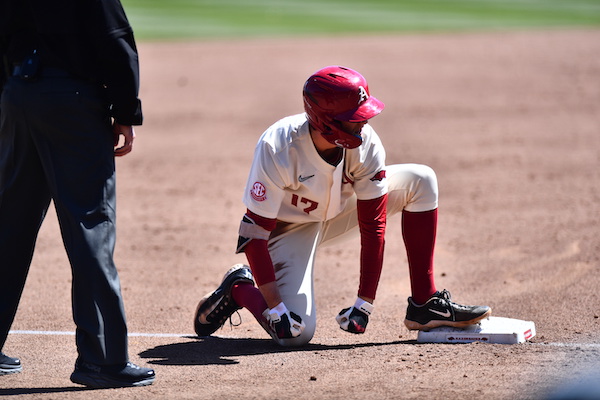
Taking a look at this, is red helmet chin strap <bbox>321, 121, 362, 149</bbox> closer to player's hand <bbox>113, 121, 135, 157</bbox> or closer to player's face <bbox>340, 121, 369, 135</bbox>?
player's face <bbox>340, 121, 369, 135</bbox>

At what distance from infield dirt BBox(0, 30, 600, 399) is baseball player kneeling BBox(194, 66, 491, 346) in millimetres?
184

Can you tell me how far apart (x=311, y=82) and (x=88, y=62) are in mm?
1182

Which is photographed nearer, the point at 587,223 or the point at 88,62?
the point at 88,62

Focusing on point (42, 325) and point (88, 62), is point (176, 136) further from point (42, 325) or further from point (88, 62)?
point (88, 62)

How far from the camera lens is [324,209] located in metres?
4.92

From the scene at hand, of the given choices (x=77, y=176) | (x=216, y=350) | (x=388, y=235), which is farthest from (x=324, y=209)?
(x=388, y=235)

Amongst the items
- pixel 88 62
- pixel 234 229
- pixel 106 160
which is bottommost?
pixel 234 229

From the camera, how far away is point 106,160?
3.81 meters

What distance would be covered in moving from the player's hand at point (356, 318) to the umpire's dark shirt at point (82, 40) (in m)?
1.45

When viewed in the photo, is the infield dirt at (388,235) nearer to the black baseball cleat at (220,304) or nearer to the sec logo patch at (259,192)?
the black baseball cleat at (220,304)

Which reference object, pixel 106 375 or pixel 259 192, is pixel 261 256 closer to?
Answer: pixel 259 192

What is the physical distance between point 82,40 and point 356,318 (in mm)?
1836

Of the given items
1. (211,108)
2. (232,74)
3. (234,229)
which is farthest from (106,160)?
(232,74)

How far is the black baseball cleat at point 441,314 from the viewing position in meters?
4.62
